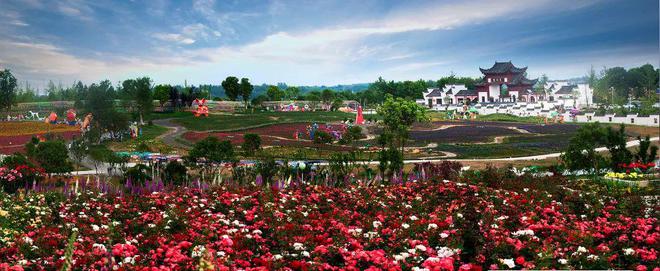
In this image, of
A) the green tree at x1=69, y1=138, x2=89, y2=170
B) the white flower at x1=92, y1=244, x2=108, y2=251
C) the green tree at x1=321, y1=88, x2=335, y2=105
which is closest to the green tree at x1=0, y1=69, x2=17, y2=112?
the green tree at x1=69, y1=138, x2=89, y2=170

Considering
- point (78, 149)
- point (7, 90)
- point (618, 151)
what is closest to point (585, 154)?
point (618, 151)

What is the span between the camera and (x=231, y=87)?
2731 centimetres

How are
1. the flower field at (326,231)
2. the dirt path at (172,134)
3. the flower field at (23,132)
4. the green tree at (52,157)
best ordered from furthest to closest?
1. the dirt path at (172,134)
2. the flower field at (23,132)
3. the green tree at (52,157)
4. the flower field at (326,231)

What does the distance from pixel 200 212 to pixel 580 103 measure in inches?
1413

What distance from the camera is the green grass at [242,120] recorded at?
2722 centimetres

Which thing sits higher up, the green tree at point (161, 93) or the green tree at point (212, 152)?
the green tree at point (161, 93)

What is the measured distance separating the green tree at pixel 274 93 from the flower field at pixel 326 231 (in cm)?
2304

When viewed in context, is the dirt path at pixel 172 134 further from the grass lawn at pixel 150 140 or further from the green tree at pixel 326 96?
the green tree at pixel 326 96

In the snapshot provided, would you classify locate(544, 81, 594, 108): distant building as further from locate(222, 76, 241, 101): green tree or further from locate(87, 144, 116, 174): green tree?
locate(87, 144, 116, 174): green tree

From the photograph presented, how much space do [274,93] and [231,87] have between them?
9.89 meters

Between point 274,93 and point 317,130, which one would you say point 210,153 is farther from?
point 274,93

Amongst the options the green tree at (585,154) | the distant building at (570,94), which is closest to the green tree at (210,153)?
the green tree at (585,154)

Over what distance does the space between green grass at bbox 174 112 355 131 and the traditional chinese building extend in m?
14.4

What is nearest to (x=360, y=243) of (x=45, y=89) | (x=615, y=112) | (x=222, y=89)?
(x=45, y=89)
